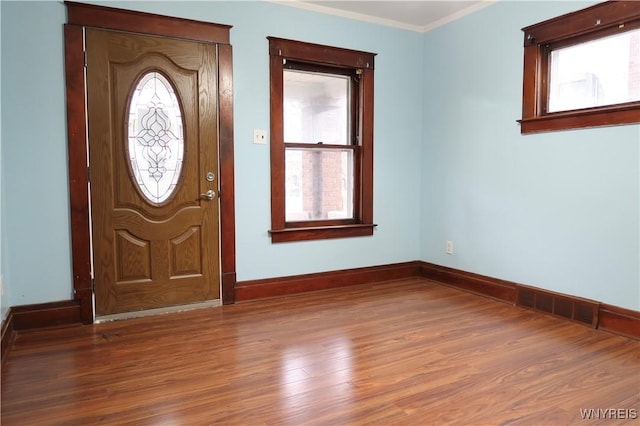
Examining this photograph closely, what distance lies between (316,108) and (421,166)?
1.27m

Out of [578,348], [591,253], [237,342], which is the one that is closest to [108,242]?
[237,342]

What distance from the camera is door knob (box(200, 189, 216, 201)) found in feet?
11.0

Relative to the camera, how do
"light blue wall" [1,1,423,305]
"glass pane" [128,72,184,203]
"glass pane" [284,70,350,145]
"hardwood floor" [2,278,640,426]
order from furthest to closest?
"glass pane" [284,70,350,145], "glass pane" [128,72,184,203], "light blue wall" [1,1,423,305], "hardwood floor" [2,278,640,426]

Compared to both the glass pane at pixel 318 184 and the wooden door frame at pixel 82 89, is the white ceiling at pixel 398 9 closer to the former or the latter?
the wooden door frame at pixel 82 89

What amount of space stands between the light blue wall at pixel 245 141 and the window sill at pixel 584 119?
4.20 feet

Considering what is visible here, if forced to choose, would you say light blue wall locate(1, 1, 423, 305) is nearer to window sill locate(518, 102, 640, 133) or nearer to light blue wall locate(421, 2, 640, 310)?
light blue wall locate(421, 2, 640, 310)

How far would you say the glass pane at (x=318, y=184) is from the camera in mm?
3842

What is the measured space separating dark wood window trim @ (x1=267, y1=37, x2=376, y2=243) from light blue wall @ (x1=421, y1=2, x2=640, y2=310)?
66 centimetres

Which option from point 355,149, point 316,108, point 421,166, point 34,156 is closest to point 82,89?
point 34,156

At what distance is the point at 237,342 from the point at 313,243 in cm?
139

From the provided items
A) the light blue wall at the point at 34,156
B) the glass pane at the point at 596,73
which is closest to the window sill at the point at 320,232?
the light blue wall at the point at 34,156

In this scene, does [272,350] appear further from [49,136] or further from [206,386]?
[49,136]

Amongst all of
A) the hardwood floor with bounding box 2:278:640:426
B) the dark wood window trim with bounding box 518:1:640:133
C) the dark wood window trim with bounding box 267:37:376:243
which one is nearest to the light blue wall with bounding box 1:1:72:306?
the hardwood floor with bounding box 2:278:640:426

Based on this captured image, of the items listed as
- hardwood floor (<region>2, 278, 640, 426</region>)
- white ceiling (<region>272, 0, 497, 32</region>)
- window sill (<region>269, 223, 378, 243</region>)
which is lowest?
hardwood floor (<region>2, 278, 640, 426</region>)
